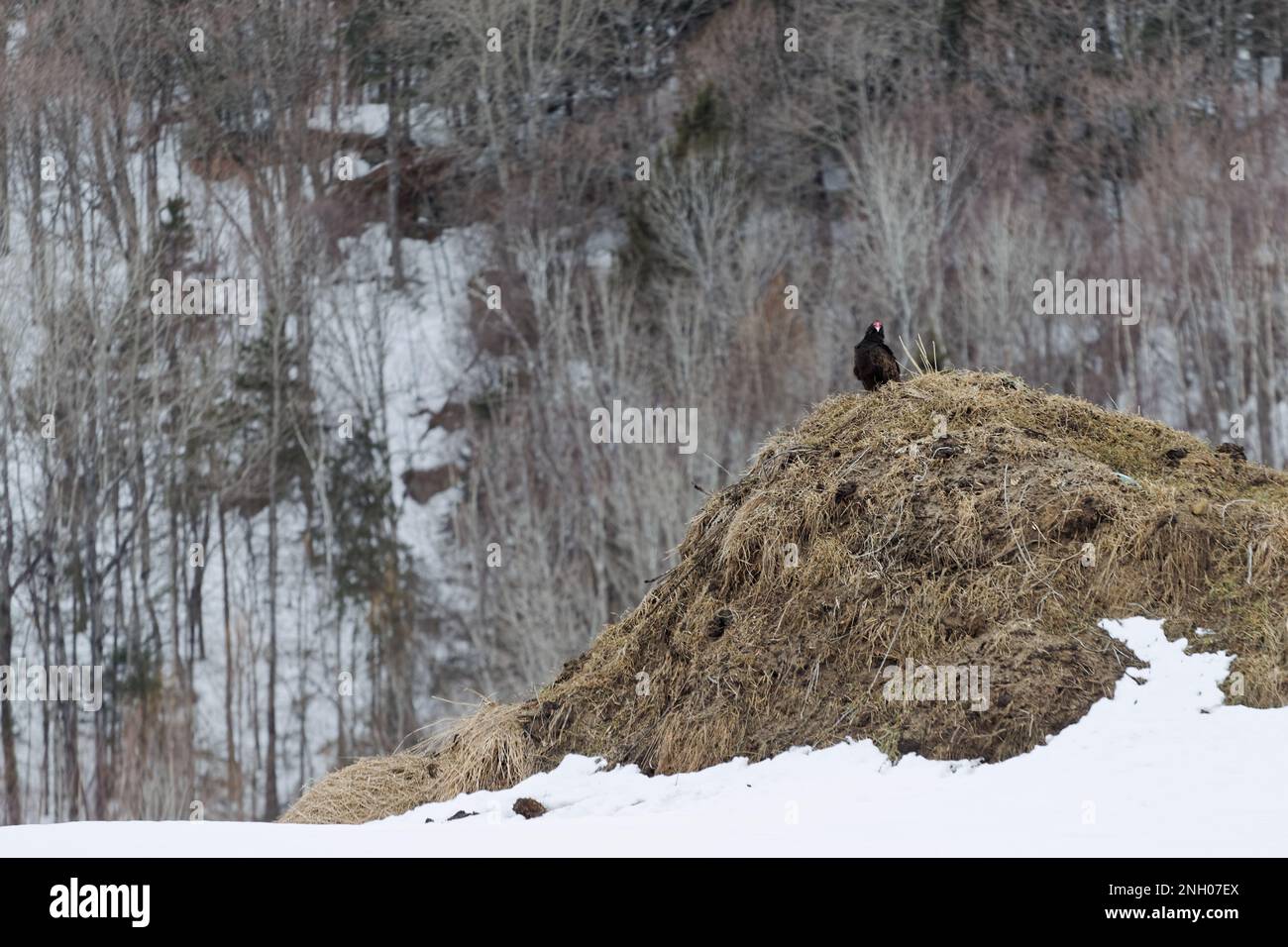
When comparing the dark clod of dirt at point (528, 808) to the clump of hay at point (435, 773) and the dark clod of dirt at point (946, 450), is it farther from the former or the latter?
the dark clod of dirt at point (946, 450)

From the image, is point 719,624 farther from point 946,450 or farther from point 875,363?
point 875,363

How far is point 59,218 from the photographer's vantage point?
41.1 meters

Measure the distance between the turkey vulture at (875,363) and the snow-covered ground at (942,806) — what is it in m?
2.74

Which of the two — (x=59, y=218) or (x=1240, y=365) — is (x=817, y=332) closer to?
(x=1240, y=365)

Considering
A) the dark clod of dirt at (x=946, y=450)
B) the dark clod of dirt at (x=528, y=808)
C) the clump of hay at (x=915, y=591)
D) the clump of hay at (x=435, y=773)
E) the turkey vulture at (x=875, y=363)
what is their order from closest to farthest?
the clump of hay at (x=915, y=591) → the dark clod of dirt at (x=528, y=808) → the clump of hay at (x=435, y=773) → the dark clod of dirt at (x=946, y=450) → the turkey vulture at (x=875, y=363)

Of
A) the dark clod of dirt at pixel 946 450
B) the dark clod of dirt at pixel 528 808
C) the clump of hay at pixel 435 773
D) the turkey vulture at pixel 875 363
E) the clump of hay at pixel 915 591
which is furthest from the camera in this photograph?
the turkey vulture at pixel 875 363

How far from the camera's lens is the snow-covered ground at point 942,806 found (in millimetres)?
7609

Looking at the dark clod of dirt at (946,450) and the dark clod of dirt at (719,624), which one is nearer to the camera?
the dark clod of dirt at (719,624)

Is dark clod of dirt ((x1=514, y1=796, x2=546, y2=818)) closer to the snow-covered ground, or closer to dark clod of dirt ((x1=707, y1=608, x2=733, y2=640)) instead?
the snow-covered ground

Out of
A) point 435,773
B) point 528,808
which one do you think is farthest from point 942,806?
point 435,773

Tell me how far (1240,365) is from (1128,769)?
28.8m

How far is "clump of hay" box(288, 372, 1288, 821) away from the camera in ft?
29.9

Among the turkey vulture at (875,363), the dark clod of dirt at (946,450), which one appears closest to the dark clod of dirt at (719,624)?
the dark clod of dirt at (946,450)

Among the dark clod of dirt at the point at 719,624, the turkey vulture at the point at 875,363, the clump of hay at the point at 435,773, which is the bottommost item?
the clump of hay at the point at 435,773
